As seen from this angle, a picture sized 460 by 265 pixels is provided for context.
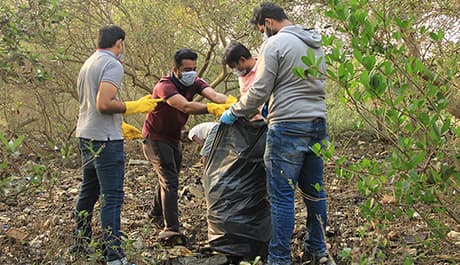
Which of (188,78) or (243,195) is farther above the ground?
(188,78)

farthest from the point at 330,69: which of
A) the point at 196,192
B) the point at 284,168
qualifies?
the point at 196,192

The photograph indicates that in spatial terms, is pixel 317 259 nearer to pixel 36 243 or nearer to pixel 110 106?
pixel 110 106

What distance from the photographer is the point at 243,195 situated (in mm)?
3881

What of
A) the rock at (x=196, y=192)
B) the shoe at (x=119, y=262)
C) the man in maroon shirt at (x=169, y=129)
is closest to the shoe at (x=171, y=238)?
the man in maroon shirt at (x=169, y=129)

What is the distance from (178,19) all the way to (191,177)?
265 centimetres

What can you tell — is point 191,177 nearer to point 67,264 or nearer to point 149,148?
point 149,148

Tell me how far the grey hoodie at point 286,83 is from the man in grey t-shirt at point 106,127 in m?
Result: 0.90

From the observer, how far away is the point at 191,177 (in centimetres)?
718

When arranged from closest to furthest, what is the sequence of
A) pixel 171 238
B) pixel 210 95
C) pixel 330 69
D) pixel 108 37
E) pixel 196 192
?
pixel 330 69, pixel 108 37, pixel 171 238, pixel 210 95, pixel 196 192

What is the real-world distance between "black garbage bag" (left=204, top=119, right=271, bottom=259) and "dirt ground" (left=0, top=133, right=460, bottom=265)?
0.60 ft

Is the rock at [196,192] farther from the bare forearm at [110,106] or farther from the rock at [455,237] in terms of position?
the rock at [455,237]

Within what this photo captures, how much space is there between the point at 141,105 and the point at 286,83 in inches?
44.7

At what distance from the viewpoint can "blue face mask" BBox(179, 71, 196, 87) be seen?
438 cm

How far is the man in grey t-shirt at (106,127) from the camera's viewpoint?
365 centimetres
